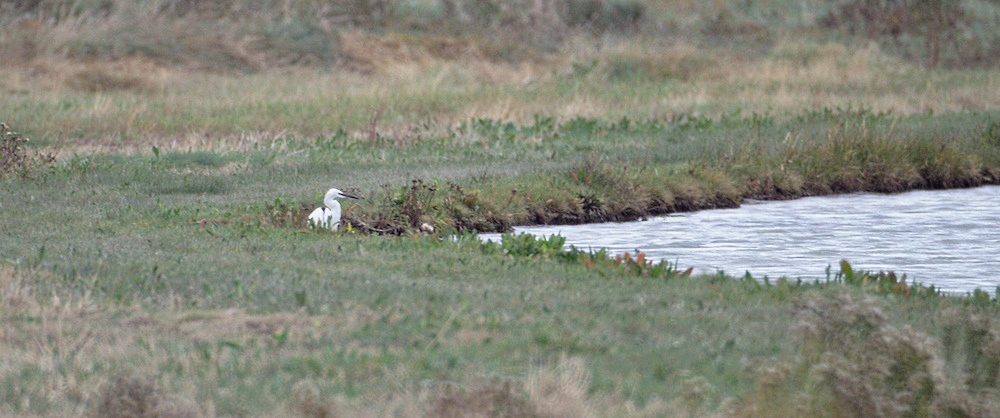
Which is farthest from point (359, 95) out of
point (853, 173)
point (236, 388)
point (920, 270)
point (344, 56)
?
point (236, 388)

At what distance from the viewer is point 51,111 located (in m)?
20.3

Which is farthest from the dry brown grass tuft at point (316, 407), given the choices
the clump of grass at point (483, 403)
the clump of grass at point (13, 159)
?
the clump of grass at point (13, 159)

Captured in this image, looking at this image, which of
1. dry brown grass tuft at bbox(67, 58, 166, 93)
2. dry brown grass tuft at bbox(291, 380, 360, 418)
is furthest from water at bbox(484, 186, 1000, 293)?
dry brown grass tuft at bbox(67, 58, 166, 93)

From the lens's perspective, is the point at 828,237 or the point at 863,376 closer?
the point at 863,376

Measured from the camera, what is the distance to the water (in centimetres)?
1132

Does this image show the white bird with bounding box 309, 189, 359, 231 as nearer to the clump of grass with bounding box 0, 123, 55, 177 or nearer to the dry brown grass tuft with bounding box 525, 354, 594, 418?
the clump of grass with bounding box 0, 123, 55, 177

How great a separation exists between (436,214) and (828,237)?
3.97m

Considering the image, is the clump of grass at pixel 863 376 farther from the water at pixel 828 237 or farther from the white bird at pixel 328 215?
the white bird at pixel 328 215

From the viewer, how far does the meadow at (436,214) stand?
20.3 feet

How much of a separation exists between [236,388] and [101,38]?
24210mm

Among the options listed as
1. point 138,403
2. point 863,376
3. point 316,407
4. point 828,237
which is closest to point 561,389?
point 316,407

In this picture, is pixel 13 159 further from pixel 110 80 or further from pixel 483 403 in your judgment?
pixel 110 80

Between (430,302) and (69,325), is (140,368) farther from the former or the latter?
(430,302)

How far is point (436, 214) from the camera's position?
12.6 m
